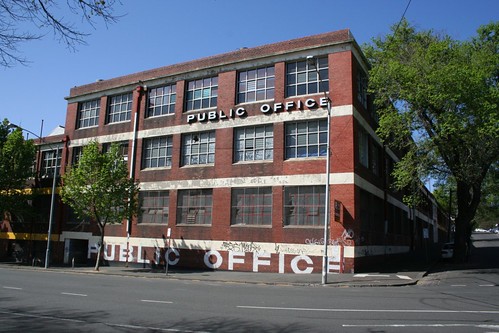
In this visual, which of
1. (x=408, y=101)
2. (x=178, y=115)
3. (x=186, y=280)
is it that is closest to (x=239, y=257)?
(x=186, y=280)

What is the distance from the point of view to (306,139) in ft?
82.4

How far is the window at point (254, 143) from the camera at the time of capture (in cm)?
2620

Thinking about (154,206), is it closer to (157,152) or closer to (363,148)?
(157,152)

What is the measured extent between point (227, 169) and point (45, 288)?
44.5ft

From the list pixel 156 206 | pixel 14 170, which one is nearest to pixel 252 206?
pixel 156 206

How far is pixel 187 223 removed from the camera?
28203 millimetres

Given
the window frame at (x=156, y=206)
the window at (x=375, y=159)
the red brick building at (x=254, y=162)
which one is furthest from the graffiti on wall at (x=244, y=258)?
the window at (x=375, y=159)

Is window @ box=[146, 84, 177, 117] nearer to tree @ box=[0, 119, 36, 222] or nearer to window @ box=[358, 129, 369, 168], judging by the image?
tree @ box=[0, 119, 36, 222]

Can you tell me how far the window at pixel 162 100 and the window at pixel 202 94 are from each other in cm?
141

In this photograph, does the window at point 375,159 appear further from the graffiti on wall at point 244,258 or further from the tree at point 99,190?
the tree at point 99,190

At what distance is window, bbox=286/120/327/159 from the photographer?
80.8ft

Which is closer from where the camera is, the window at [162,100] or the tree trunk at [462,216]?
the tree trunk at [462,216]

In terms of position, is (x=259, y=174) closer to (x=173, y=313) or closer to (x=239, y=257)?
(x=239, y=257)

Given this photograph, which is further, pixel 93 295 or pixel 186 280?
pixel 186 280
